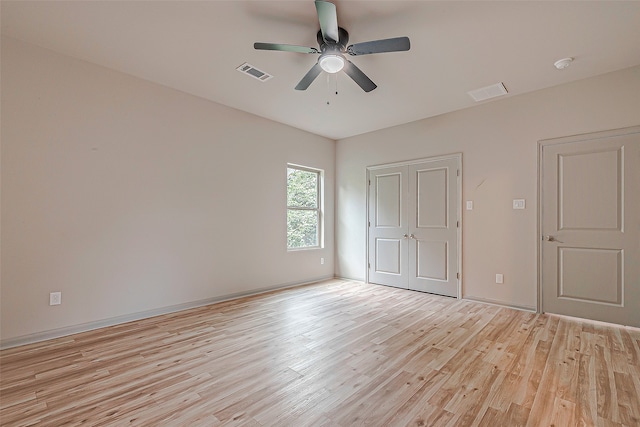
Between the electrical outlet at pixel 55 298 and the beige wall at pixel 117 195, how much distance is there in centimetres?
3

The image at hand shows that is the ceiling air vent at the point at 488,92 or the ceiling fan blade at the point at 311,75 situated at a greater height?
the ceiling air vent at the point at 488,92

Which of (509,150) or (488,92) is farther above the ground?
(488,92)

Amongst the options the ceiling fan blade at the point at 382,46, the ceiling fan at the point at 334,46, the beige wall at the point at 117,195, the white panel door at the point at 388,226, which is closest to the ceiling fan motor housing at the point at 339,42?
the ceiling fan at the point at 334,46

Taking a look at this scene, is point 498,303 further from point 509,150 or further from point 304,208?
point 304,208

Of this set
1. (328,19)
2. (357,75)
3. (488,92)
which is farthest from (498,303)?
(328,19)

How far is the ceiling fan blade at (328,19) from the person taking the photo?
194 cm

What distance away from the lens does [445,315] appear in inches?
143

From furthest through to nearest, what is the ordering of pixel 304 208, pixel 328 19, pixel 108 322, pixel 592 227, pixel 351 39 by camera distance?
pixel 304 208
pixel 592 227
pixel 108 322
pixel 351 39
pixel 328 19

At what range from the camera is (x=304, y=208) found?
5504mm

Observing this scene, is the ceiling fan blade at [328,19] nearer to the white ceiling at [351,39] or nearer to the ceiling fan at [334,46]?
the ceiling fan at [334,46]

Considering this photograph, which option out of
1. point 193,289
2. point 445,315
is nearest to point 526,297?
point 445,315

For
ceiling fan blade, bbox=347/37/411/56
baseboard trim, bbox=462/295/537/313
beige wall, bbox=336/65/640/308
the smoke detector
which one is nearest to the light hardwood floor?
baseboard trim, bbox=462/295/537/313

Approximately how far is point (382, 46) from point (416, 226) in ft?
10.6

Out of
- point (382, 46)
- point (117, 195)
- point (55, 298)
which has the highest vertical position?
point (382, 46)
